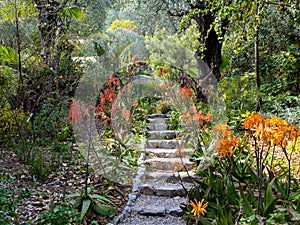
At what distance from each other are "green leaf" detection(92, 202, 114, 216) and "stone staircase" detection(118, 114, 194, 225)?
0.47 ft

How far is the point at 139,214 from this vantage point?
325 cm

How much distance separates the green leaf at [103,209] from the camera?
2992 mm

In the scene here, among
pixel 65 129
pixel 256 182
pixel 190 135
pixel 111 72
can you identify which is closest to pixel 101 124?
pixel 65 129

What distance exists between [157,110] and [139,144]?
2.09m

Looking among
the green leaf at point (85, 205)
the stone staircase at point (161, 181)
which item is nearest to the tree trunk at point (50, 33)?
the stone staircase at point (161, 181)

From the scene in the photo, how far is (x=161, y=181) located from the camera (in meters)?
4.20

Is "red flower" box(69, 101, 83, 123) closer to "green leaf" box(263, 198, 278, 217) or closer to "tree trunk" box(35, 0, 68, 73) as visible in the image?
"tree trunk" box(35, 0, 68, 73)

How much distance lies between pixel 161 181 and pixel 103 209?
129cm

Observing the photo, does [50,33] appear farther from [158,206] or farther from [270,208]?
[270,208]

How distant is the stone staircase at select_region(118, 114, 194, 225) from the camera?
321 centimetres

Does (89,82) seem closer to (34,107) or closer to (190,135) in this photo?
(34,107)

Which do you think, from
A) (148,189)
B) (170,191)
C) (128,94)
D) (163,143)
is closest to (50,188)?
(148,189)

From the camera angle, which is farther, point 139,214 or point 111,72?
point 111,72

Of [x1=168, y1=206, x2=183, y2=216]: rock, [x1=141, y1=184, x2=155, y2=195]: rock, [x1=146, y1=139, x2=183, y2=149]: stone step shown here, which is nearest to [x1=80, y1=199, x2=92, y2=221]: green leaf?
[x1=168, y1=206, x2=183, y2=216]: rock
